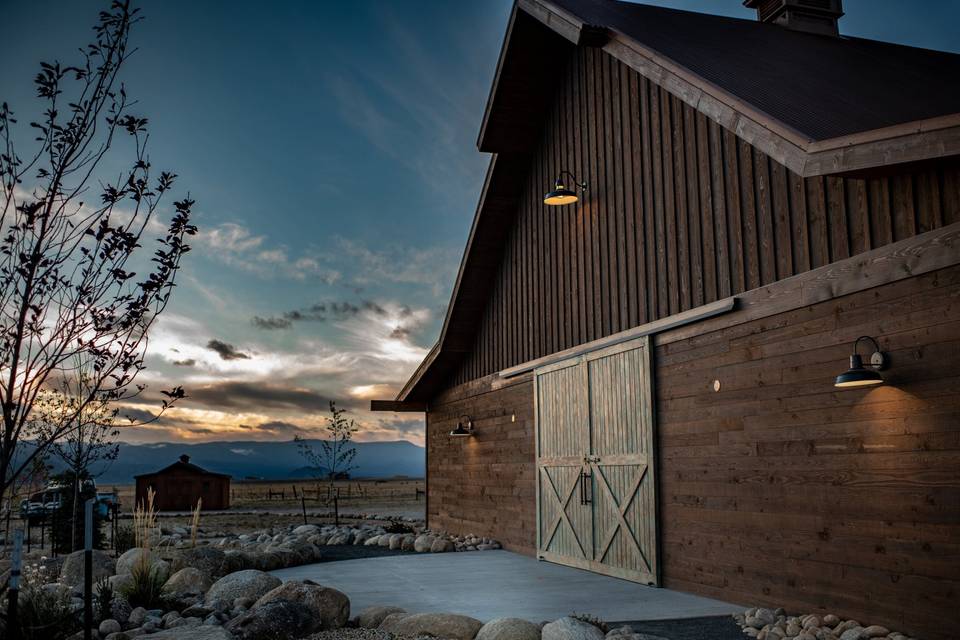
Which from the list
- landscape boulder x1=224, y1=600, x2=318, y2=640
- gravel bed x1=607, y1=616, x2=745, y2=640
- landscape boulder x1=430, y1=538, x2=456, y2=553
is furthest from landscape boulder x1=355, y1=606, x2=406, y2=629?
landscape boulder x1=430, y1=538, x2=456, y2=553

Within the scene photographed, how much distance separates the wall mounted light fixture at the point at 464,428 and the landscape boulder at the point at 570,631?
27.4 feet

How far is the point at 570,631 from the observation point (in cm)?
565

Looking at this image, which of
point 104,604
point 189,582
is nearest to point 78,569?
point 189,582

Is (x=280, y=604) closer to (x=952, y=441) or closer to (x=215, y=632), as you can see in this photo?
(x=215, y=632)

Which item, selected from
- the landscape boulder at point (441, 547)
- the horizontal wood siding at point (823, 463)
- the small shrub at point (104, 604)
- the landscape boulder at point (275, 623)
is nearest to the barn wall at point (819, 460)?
the horizontal wood siding at point (823, 463)

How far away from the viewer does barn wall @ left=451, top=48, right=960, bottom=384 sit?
634 cm

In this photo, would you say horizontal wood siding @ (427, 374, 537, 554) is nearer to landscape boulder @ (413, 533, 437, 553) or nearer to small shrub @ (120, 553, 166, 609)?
landscape boulder @ (413, 533, 437, 553)

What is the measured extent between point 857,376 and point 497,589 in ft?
14.3

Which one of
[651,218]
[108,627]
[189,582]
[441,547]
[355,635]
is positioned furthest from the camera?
[441,547]

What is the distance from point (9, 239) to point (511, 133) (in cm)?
887

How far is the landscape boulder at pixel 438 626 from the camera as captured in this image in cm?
612

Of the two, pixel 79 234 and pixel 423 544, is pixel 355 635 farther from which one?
pixel 423 544

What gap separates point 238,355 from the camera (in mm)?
19500

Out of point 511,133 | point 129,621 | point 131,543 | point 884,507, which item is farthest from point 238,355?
point 884,507
